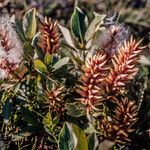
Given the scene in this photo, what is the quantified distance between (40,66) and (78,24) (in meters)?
0.18

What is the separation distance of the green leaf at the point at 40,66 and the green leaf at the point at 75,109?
0.11m

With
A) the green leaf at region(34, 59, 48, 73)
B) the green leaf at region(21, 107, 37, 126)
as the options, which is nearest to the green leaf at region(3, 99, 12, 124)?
the green leaf at region(21, 107, 37, 126)

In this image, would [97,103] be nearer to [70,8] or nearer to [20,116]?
[20,116]

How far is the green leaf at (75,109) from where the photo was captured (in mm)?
1185

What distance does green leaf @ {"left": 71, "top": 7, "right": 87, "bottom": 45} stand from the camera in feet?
4.27

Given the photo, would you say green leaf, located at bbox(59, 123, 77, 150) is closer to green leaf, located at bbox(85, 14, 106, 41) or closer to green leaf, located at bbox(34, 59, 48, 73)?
green leaf, located at bbox(34, 59, 48, 73)

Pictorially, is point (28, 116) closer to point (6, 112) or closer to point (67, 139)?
point (6, 112)

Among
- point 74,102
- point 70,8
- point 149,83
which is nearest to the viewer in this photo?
point 74,102

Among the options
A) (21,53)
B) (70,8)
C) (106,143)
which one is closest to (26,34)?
(21,53)

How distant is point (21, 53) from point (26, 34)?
0.05 metres

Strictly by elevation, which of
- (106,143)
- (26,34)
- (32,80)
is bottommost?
(106,143)

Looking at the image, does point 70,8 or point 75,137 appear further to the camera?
point 70,8

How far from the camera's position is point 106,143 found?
1123 mm

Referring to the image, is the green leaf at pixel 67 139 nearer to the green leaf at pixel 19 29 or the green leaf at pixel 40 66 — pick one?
the green leaf at pixel 40 66
